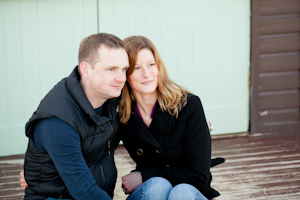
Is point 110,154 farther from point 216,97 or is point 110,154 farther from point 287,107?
point 287,107

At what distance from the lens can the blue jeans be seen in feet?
7.57

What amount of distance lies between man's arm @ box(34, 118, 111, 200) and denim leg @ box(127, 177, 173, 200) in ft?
1.14

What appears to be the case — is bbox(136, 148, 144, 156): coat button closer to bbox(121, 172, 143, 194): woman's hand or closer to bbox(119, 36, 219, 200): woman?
bbox(119, 36, 219, 200): woman

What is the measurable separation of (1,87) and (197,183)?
2563 millimetres

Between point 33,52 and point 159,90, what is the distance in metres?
2.14

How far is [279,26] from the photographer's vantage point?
477cm

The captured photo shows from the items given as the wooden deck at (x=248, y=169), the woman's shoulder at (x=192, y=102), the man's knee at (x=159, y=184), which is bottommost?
the wooden deck at (x=248, y=169)

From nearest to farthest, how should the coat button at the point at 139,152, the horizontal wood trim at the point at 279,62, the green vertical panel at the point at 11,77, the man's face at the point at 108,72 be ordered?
the man's face at the point at 108,72 → the coat button at the point at 139,152 → the green vertical panel at the point at 11,77 → the horizontal wood trim at the point at 279,62

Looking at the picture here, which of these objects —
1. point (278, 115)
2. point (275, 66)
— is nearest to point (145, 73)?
point (275, 66)

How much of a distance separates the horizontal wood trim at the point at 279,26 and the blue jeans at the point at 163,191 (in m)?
2.83

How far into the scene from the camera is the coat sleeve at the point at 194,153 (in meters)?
2.45

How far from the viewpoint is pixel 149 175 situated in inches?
99.4

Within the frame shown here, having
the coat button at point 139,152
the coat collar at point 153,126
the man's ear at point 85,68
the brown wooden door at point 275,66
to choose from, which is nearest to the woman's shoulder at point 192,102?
the coat collar at point 153,126

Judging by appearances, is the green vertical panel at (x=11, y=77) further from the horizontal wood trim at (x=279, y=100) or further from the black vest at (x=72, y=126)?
the horizontal wood trim at (x=279, y=100)
